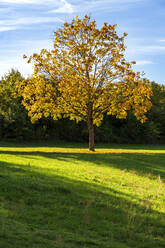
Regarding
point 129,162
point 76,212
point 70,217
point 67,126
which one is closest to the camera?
point 70,217

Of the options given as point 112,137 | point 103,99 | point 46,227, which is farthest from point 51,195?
point 112,137

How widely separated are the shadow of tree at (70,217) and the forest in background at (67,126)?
101ft

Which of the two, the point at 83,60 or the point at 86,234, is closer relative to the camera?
the point at 86,234

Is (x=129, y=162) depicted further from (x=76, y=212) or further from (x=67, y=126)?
(x=67, y=126)

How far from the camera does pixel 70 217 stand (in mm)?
7781

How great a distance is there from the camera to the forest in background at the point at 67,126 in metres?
43.9

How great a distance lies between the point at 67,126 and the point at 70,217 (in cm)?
4403

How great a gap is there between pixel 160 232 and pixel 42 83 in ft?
72.8

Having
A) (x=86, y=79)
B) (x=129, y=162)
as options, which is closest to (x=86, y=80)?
(x=86, y=79)

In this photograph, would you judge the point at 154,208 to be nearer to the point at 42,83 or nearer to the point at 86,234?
the point at 86,234

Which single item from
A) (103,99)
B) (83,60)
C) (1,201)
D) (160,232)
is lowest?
(160,232)

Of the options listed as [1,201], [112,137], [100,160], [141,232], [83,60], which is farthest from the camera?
[112,137]

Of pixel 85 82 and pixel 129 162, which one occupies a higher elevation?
pixel 85 82

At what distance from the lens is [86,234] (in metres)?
6.76
